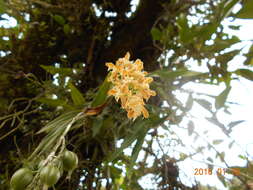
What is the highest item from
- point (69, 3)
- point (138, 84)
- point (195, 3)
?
point (195, 3)

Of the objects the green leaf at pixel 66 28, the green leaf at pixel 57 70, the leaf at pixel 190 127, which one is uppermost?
the green leaf at pixel 66 28

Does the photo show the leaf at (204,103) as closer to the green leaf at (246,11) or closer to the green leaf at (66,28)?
the green leaf at (246,11)

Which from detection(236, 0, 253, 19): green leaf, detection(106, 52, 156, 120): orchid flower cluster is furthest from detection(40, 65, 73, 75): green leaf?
detection(236, 0, 253, 19): green leaf

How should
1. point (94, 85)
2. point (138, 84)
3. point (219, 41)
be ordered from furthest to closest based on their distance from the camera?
point (94, 85)
point (219, 41)
point (138, 84)

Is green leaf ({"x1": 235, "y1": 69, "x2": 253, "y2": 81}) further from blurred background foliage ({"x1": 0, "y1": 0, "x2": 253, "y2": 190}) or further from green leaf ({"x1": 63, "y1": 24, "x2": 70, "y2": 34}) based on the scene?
green leaf ({"x1": 63, "y1": 24, "x2": 70, "y2": 34})

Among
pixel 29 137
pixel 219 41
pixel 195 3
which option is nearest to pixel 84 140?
pixel 29 137

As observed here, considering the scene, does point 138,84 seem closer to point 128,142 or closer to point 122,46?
point 128,142

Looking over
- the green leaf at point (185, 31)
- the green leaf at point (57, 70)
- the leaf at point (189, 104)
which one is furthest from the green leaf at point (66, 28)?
the leaf at point (189, 104)
